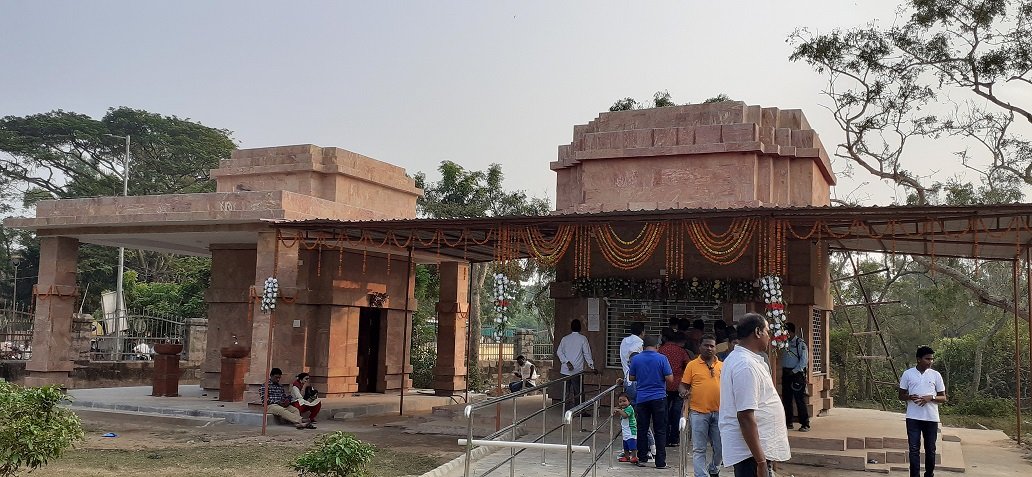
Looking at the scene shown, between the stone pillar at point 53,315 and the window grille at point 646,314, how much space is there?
10.9 m

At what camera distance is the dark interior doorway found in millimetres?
20312

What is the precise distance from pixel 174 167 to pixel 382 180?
22.6 m

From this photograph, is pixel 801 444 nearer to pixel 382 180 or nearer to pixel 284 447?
pixel 284 447

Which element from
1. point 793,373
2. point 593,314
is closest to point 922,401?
point 793,373

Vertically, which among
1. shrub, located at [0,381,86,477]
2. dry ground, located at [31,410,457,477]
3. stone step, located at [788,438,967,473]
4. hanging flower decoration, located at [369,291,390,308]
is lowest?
dry ground, located at [31,410,457,477]

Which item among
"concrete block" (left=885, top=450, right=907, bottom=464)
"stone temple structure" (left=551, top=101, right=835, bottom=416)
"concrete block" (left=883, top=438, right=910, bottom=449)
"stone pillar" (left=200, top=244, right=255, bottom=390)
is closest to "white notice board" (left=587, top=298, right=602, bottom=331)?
"stone temple structure" (left=551, top=101, right=835, bottom=416)

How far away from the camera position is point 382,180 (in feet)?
67.7

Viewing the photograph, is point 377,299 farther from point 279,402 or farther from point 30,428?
point 30,428

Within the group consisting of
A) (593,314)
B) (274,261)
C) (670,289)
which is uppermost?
(274,261)

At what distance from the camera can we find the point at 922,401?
9.16m

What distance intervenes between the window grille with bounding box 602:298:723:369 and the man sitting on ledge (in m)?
5.05

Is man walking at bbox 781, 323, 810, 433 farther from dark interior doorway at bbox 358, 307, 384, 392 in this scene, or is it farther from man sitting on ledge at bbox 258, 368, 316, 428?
dark interior doorway at bbox 358, 307, 384, 392

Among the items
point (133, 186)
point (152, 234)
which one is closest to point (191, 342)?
point (152, 234)

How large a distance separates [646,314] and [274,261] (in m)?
6.19
